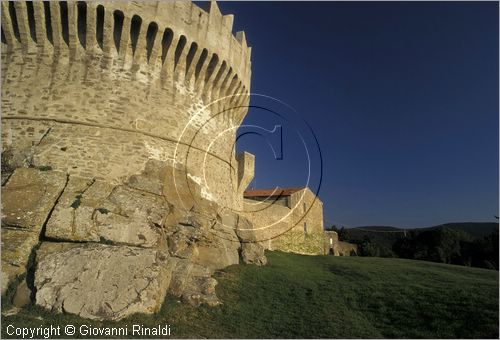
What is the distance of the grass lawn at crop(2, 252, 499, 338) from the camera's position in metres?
7.29

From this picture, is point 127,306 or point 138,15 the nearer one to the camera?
point 127,306

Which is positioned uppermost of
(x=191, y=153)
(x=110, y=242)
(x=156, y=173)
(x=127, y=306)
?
(x=191, y=153)

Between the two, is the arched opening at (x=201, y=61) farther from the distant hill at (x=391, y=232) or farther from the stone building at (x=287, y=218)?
the distant hill at (x=391, y=232)

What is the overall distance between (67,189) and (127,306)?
12.8 feet

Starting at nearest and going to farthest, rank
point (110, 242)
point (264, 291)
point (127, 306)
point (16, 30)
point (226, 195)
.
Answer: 1. point (127, 306)
2. point (110, 242)
3. point (264, 291)
4. point (16, 30)
5. point (226, 195)

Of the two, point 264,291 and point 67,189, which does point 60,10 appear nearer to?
point 67,189

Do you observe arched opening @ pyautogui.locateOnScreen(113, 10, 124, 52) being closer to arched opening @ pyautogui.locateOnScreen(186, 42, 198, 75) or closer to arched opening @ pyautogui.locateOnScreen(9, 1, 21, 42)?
arched opening @ pyautogui.locateOnScreen(186, 42, 198, 75)

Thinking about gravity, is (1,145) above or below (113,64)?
below

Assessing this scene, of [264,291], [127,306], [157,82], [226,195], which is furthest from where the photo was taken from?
[226,195]

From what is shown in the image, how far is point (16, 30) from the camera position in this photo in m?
10.9

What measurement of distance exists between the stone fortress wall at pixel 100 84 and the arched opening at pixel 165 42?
3 centimetres

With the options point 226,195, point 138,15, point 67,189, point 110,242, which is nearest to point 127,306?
point 110,242

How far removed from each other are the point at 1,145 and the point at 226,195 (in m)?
7.83

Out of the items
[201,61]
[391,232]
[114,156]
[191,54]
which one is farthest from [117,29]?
[391,232]
